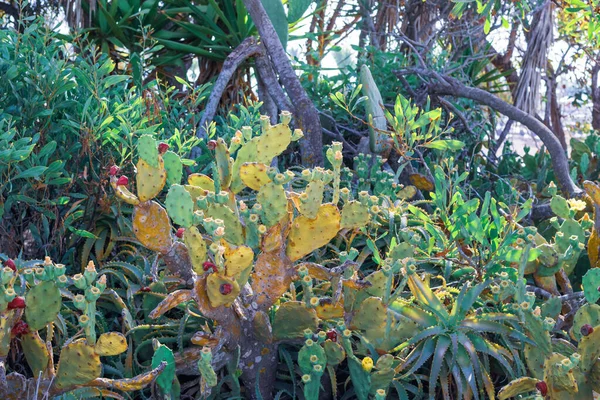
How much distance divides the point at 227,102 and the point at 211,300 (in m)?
3.19

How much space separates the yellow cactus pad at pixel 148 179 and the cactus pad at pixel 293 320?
586 millimetres

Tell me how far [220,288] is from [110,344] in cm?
34

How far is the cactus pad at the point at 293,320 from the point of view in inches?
92.6

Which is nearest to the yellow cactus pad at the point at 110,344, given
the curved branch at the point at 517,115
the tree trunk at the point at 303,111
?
the tree trunk at the point at 303,111

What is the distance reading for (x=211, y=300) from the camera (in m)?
2.10

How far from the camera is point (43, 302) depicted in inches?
78.5

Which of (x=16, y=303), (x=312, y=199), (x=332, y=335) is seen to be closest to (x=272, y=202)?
(x=312, y=199)

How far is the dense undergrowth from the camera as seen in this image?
209cm

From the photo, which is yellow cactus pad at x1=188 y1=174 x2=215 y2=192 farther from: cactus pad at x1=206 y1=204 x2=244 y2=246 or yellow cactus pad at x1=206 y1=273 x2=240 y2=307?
yellow cactus pad at x1=206 y1=273 x2=240 y2=307

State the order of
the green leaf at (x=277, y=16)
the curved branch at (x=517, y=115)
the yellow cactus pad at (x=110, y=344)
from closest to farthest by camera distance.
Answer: the yellow cactus pad at (x=110, y=344) → the curved branch at (x=517, y=115) → the green leaf at (x=277, y=16)

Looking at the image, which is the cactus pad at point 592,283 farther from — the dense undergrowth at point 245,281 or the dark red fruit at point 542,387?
the dark red fruit at point 542,387

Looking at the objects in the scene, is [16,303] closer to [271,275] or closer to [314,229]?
[271,275]

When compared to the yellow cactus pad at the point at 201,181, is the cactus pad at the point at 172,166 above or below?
above

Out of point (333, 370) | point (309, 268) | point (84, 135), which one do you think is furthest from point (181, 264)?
point (84, 135)
